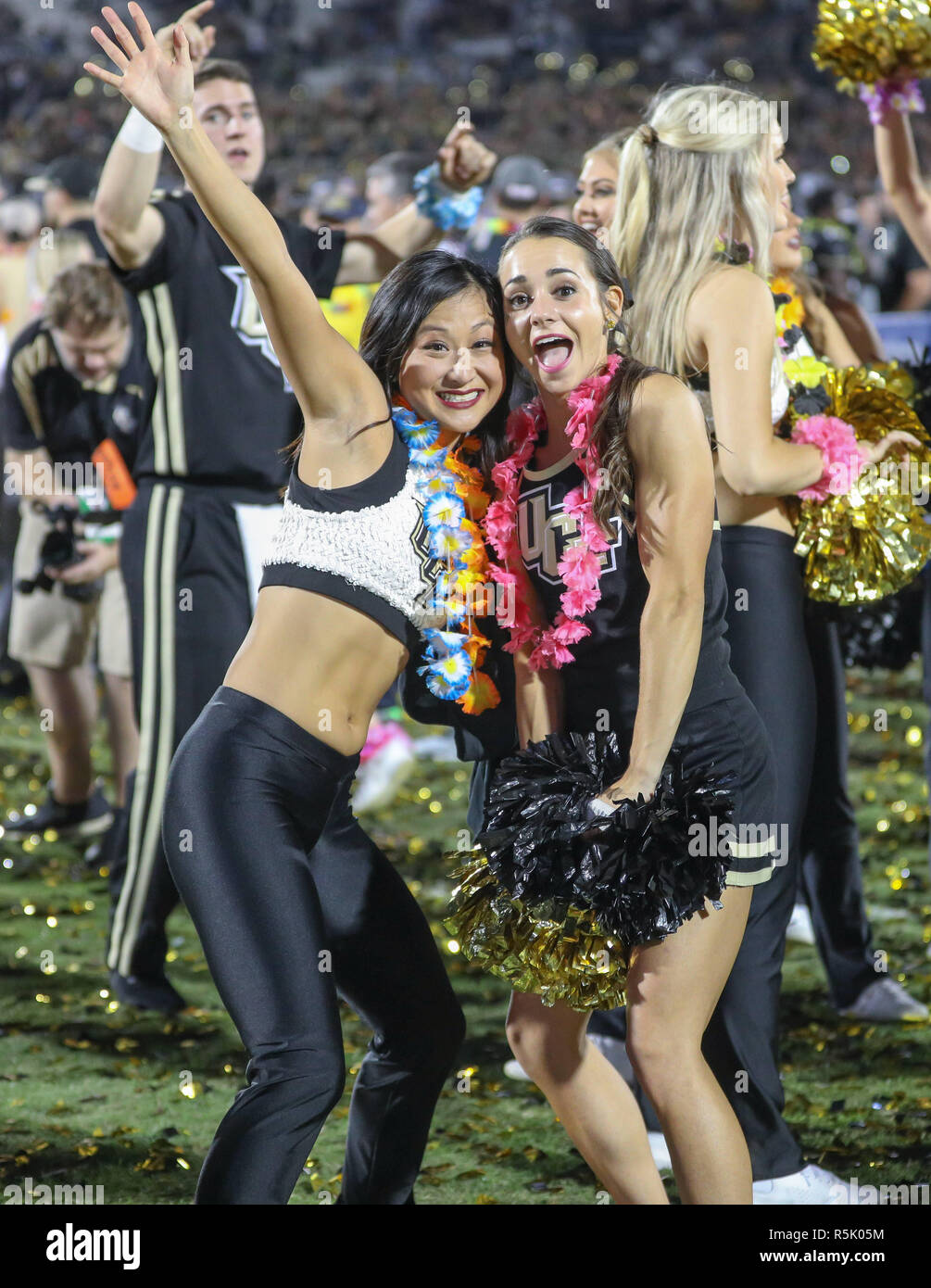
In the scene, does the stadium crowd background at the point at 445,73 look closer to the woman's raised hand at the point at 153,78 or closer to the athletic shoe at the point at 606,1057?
the athletic shoe at the point at 606,1057

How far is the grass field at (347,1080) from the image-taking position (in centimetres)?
273

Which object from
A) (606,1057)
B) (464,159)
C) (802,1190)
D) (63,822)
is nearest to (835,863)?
(606,1057)

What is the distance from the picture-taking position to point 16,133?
1468 cm

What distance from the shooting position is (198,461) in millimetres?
3375

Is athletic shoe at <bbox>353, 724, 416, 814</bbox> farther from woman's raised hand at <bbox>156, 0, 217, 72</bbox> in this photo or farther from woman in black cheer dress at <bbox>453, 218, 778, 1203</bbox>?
woman in black cheer dress at <bbox>453, 218, 778, 1203</bbox>


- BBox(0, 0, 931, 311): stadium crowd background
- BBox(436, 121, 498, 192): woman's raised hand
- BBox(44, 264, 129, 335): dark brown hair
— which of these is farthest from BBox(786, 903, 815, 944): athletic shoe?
BBox(0, 0, 931, 311): stadium crowd background

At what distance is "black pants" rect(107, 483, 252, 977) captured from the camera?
11.1ft

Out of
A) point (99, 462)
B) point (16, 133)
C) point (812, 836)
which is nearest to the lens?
point (812, 836)

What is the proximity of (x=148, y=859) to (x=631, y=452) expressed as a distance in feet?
6.04

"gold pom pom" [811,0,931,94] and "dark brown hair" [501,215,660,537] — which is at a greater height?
"gold pom pom" [811,0,931,94]

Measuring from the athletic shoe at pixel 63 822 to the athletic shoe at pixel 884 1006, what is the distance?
8.86ft

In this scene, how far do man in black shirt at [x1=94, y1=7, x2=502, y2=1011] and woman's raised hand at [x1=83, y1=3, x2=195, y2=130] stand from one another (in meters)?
1.21
